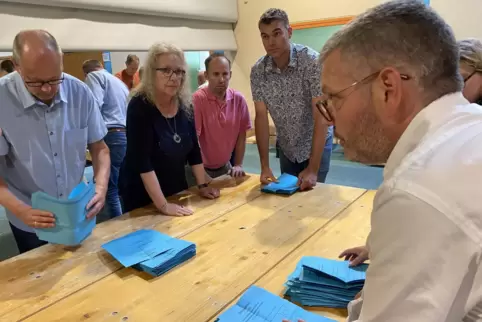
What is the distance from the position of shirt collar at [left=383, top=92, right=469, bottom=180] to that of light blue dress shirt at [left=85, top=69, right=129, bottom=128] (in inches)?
132

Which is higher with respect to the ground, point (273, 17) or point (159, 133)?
point (273, 17)

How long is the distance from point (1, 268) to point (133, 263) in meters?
0.48

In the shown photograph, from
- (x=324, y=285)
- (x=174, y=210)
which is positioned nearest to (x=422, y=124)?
(x=324, y=285)

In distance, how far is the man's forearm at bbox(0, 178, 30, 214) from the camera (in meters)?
1.53

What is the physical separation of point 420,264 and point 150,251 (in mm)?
1066

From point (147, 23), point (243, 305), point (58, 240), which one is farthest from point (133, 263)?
point (147, 23)

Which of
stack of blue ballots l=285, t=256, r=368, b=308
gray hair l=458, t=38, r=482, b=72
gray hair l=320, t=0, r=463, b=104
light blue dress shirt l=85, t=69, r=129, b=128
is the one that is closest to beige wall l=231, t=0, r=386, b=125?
light blue dress shirt l=85, t=69, r=129, b=128

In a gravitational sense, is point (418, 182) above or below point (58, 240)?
above

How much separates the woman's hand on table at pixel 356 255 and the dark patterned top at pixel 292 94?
46.4 inches

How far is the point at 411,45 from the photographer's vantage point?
0.74 m

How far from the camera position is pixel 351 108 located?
2.79ft

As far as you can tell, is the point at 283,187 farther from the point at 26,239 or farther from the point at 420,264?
the point at 420,264

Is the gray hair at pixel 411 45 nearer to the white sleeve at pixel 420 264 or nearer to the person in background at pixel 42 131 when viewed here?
the white sleeve at pixel 420 264

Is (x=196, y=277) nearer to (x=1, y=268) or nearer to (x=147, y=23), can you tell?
(x=1, y=268)
